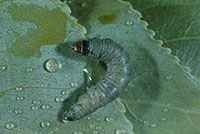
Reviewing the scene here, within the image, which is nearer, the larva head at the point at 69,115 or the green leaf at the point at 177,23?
the larva head at the point at 69,115

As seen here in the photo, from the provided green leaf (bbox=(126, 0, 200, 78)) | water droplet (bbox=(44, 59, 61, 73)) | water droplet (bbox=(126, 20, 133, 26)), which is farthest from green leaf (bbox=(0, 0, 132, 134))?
green leaf (bbox=(126, 0, 200, 78))

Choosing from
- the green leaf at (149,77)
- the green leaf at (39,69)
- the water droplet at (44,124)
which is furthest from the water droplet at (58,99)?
the green leaf at (149,77)

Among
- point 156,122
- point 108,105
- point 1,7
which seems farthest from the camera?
point 156,122

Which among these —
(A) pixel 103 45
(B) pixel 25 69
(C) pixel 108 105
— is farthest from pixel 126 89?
(B) pixel 25 69

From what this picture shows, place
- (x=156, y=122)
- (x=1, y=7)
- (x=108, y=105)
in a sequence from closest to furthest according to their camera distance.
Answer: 1. (x=1, y=7)
2. (x=108, y=105)
3. (x=156, y=122)

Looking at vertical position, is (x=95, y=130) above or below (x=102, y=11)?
below

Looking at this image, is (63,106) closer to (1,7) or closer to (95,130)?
(95,130)

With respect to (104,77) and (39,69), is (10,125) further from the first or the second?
(104,77)

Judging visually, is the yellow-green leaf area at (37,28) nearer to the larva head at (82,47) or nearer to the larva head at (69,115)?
the larva head at (82,47)
